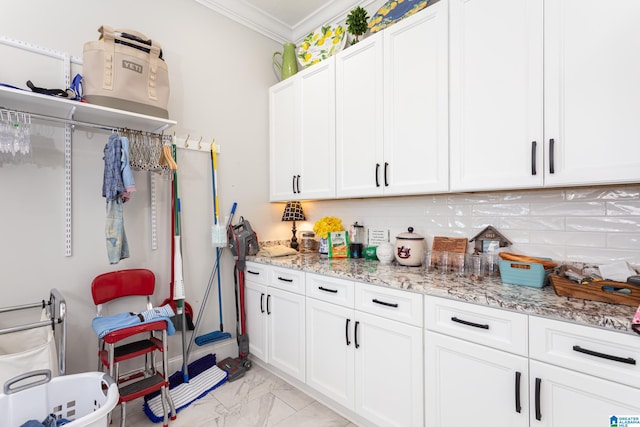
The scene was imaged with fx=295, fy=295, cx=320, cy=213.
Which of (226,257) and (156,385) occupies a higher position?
(226,257)

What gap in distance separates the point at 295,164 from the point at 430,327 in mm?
1763

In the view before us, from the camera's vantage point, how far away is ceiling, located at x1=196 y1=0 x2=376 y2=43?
8.55 ft

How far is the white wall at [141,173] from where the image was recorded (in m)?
1.75

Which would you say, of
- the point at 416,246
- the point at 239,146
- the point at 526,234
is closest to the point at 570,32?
the point at 526,234

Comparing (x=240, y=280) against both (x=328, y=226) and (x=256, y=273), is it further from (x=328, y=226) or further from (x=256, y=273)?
(x=328, y=226)

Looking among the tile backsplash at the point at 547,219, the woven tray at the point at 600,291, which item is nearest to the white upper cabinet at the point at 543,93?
the tile backsplash at the point at 547,219

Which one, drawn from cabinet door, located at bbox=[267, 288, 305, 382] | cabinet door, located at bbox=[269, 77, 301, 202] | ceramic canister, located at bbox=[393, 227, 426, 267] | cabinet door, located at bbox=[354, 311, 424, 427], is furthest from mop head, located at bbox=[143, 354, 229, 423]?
ceramic canister, located at bbox=[393, 227, 426, 267]

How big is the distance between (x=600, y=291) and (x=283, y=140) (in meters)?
2.40

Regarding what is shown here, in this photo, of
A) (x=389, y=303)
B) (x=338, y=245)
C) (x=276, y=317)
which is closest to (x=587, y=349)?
(x=389, y=303)

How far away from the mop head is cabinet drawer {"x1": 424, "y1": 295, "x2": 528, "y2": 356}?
171 centimetres

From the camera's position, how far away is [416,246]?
6.61ft

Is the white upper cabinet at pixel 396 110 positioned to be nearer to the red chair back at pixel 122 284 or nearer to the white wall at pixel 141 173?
the white wall at pixel 141 173

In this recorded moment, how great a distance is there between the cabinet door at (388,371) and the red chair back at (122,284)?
148 centimetres

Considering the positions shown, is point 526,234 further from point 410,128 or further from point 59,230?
point 59,230
